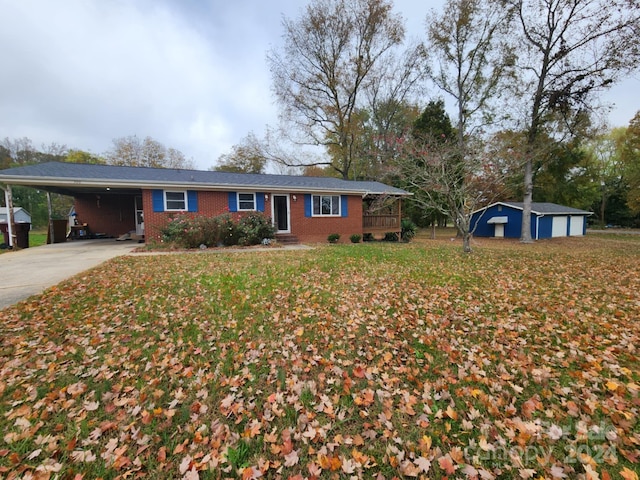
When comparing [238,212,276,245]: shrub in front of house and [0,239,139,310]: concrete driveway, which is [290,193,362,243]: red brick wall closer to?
[238,212,276,245]: shrub in front of house

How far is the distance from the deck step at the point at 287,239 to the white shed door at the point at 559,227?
2157cm

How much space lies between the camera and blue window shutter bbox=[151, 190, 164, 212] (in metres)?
12.1

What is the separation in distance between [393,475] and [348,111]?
86.4 ft

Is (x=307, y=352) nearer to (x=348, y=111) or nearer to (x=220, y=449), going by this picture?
(x=220, y=449)

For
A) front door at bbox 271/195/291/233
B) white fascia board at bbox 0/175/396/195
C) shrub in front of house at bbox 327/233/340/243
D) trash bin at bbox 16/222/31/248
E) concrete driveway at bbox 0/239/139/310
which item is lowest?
concrete driveway at bbox 0/239/139/310

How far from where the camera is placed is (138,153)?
3278 cm

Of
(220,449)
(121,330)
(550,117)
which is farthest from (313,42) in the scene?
(220,449)

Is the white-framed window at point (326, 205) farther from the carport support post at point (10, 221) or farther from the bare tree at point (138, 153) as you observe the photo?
the bare tree at point (138, 153)

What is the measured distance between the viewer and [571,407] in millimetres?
2365

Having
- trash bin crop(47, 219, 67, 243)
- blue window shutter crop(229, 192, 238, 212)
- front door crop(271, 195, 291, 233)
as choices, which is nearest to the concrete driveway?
trash bin crop(47, 219, 67, 243)

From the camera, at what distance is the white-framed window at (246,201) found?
13750 mm

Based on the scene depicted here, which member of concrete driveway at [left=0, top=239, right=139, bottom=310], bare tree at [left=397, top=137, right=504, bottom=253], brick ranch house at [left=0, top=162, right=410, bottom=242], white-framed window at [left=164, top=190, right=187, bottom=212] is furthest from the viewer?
white-framed window at [left=164, top=190, right=187, bottom=212]

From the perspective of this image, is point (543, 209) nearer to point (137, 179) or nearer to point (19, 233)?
point (137, 179)

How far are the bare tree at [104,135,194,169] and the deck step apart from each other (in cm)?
2750
